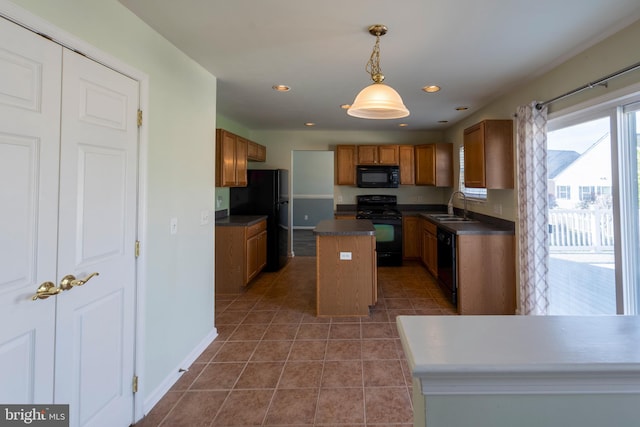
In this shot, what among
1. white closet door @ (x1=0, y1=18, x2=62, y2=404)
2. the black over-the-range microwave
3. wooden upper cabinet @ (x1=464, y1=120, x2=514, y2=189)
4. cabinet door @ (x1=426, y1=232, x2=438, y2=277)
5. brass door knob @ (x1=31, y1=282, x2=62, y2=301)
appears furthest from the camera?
the black over-the-range microwave

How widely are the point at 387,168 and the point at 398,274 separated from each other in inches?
75.8

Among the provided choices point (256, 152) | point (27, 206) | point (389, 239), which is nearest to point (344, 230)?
point (389, 239)

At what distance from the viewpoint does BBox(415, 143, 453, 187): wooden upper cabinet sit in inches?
205

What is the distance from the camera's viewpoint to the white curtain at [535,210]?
8.85ft

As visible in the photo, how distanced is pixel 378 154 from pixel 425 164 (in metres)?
0.86

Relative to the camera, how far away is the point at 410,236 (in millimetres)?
5312

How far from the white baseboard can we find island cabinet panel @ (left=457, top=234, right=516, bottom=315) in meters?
2.58

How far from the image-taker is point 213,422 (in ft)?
5.71

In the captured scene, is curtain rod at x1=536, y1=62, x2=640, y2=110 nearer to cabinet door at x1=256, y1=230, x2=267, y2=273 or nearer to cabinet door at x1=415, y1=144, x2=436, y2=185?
cabinet door at x1=415, y1=144, x2=436, y2=185

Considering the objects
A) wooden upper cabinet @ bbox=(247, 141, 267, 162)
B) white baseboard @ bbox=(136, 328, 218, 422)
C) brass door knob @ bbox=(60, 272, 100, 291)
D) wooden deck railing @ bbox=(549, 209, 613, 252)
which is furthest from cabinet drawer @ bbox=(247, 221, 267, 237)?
wooden deck railing @ bbox=(549, 209, 613, 252)

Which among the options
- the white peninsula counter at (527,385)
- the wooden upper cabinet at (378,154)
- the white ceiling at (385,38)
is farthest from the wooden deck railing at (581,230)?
the wooden upper cabinet at (378,154)

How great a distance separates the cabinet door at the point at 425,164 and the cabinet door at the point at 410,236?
0.71 m

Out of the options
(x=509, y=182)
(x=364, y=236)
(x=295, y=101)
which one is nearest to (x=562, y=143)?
(x=509, y=182)
